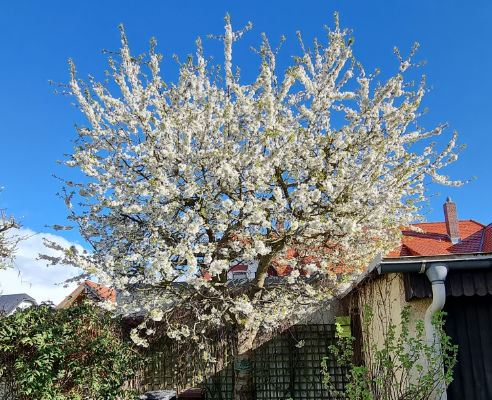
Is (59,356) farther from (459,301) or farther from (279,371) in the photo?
(279,371)

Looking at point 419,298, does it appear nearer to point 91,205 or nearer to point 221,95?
point 221,95

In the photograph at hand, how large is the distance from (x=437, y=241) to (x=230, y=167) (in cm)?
888

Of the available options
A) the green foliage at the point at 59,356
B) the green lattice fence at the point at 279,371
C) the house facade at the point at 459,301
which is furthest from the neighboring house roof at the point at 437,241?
the green foliage at the point at 59,356

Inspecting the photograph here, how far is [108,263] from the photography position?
18.6 ft

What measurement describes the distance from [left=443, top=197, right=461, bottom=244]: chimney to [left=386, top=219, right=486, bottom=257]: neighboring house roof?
15cm

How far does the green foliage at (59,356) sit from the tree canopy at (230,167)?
19.9 inches

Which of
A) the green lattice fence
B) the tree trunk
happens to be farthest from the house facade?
the green lattice fence

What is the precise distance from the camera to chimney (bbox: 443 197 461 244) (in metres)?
12.8

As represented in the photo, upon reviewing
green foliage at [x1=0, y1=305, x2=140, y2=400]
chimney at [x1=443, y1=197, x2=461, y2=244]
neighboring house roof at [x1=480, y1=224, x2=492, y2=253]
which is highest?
chimney at [x1=443, y1=197, x2=461, y2=244]

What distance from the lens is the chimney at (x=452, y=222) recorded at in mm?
12773

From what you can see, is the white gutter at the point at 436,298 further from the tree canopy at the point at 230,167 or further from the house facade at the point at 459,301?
the tree canopy at the point at 230,167

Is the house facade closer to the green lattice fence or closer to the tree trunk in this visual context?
the tree trunk

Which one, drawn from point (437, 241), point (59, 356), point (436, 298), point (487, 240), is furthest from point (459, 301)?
point (437, 241)

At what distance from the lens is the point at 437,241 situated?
12.2 m
